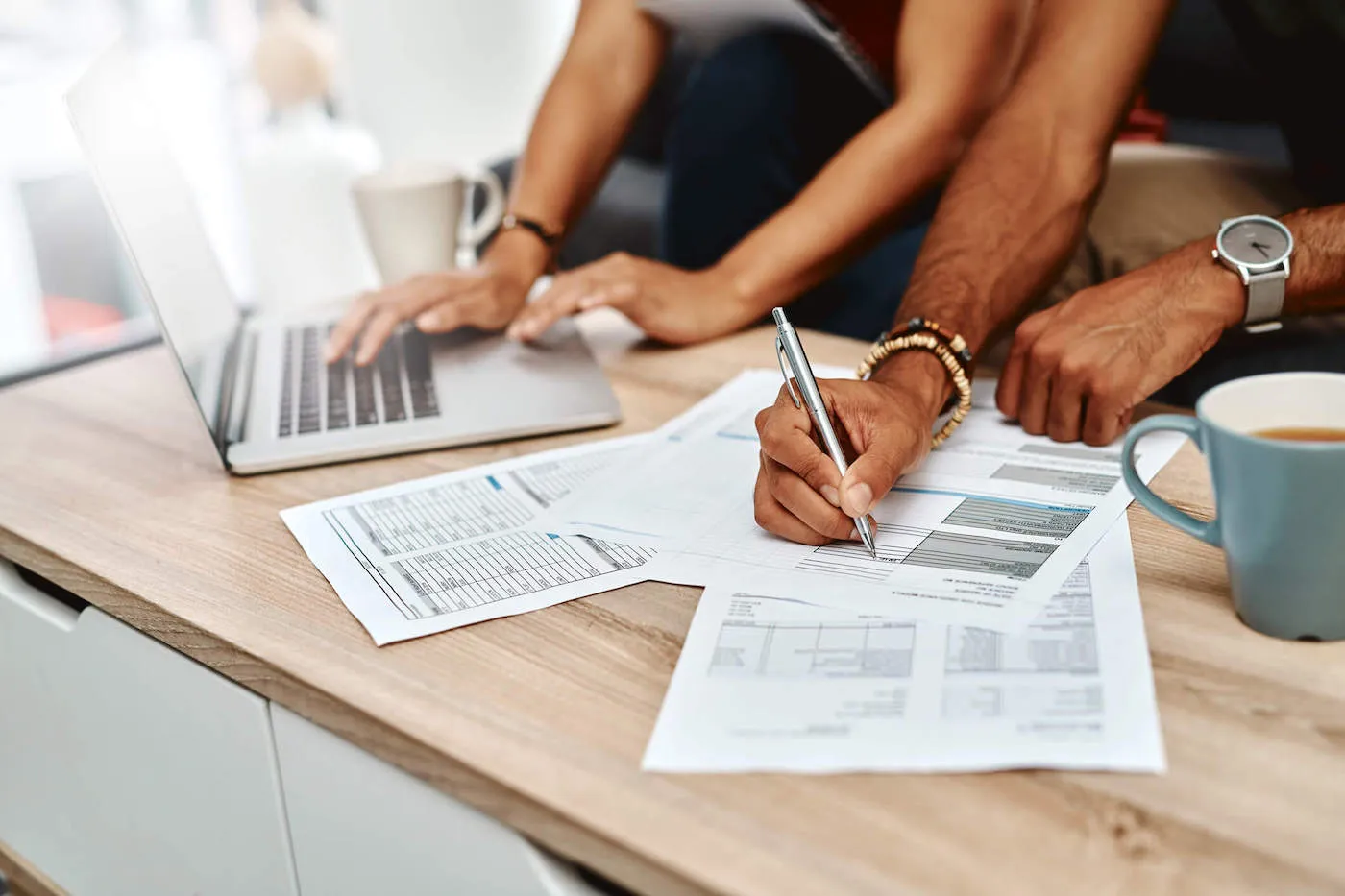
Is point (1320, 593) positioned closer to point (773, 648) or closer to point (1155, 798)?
point (1155, 798)

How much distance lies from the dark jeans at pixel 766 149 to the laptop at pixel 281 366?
34 cm

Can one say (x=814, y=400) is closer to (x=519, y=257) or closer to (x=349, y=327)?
(x=349, y=327)

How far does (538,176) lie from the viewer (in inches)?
53.4

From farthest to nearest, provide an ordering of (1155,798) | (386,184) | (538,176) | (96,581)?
(538,176) < (386,184) < (96,581) < (1155,798)

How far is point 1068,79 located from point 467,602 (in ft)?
2.29

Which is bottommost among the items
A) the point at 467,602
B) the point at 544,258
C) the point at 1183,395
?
the point at 1183,395

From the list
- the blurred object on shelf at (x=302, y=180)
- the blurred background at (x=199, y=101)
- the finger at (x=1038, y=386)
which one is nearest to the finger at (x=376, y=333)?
the finger at (x=1038, y=386)

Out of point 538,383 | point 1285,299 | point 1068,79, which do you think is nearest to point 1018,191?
point 1068,79

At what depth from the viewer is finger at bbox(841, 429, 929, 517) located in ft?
2.13

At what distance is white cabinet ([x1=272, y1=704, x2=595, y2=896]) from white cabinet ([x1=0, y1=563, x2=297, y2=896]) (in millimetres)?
25

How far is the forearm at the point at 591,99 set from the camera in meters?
1.38

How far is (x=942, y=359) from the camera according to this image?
0.84 m

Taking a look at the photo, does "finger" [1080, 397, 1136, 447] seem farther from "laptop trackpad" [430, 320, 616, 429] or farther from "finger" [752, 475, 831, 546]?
"laptop trackpad" [430, 320, 616, 429]

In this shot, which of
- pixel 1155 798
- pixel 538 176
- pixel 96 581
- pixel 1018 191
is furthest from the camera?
pixel 538 176
